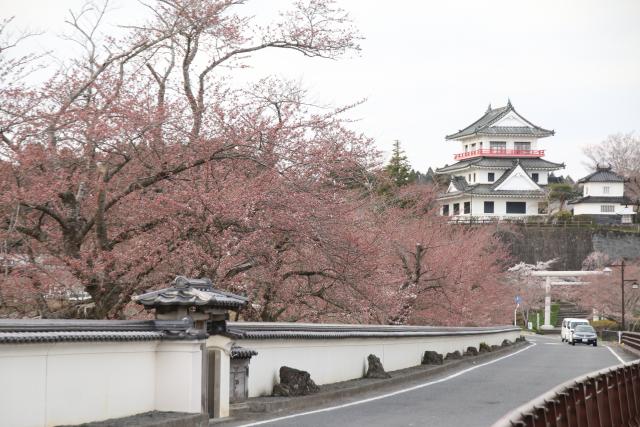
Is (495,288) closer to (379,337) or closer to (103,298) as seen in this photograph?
(379,337)

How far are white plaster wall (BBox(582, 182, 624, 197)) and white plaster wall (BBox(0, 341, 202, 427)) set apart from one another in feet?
334

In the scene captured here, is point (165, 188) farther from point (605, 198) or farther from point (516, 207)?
point (605, 198)

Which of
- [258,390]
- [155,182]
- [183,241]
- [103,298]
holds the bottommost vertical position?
[258,390]

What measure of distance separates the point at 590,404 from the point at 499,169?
323 feet

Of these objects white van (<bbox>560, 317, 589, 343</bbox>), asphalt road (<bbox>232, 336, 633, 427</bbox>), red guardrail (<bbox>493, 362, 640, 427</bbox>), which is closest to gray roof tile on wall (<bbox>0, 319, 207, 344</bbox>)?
asphalt road (<bbox>232, 336, 633, 427</bbox>)

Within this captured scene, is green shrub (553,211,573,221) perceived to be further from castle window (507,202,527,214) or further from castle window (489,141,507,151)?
castle window (489,141,507,151)

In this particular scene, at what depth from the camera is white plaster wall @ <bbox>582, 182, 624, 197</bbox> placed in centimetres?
10850

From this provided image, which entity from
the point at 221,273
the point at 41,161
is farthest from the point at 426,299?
the point at 41,161

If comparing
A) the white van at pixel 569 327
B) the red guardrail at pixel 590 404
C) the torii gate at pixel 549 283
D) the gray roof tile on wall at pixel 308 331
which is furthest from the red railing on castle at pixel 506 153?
the red guardrail at pixel 590 404

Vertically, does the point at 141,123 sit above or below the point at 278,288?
above

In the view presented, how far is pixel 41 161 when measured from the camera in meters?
16.5

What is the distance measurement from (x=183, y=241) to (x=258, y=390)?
3.48 metres

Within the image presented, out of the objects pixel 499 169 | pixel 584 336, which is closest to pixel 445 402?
pixel 584 336

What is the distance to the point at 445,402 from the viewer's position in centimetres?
1733
